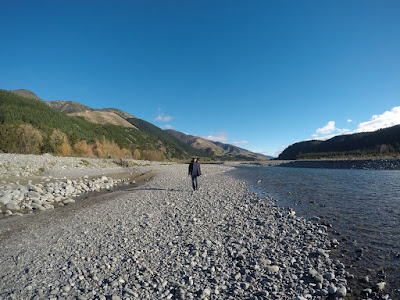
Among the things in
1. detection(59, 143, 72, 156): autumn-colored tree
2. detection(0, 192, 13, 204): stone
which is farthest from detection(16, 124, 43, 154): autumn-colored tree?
detection(0, 192, 13, 204): stone

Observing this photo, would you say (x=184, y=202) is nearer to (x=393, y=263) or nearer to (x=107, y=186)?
(x=393, y=263)

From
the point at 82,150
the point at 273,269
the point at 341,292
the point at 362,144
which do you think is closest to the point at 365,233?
the point at 341,292

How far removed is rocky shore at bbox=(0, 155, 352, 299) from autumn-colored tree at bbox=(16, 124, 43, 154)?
66.3 meters

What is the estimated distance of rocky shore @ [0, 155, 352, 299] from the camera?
5359 mm

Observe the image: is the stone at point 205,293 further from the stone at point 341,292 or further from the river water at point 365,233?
the river water at point 365,233

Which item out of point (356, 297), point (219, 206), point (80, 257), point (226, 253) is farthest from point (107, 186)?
point (356, 297)

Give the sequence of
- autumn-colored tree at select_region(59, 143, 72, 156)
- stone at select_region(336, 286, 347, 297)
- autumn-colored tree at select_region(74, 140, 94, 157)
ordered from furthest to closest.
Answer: autumn-colored tree at select_region(74, 140, 94, 157) → autumn-colored tree at select_region(59, 143, 72, 156) → stone at select_region(336, 286, 347, 297)

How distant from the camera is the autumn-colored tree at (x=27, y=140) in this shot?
61.3 m

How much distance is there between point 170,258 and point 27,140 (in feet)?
257

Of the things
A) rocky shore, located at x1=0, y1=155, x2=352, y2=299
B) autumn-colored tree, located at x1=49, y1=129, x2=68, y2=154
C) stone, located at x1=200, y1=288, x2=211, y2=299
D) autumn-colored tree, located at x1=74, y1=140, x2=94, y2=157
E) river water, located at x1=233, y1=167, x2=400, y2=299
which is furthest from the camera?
autumn-colored tree, located at x1=74, y1=140, x2=94, y2=157

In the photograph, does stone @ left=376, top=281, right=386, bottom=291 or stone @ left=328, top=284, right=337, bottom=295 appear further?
stone @ left=376, top=281, right=386, bottom=291

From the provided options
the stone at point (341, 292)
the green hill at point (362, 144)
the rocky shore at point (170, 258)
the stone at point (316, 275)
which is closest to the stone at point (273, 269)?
the rocky shore at point (170, 258)

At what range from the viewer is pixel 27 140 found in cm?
6278

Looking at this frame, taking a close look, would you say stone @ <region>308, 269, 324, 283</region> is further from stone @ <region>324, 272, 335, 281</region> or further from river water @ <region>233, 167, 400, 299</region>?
river water @ <region>233, 167, 400, 299</region>
